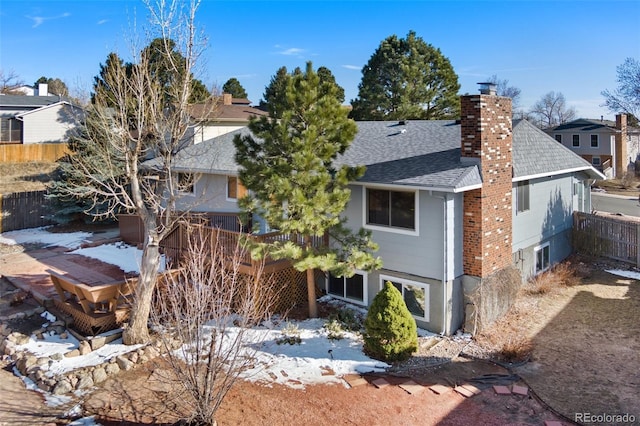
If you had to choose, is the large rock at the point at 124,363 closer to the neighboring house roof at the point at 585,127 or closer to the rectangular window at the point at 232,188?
the rectangular window at the point at 232,188

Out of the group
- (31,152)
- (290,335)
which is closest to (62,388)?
(290,335)

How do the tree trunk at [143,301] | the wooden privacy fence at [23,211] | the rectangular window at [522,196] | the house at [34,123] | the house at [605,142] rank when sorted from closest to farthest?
the tree trunk at [143,301] < the rectangular window at [522,196] < the wooden privacy fence at [23,211] < the house at [34,123] < the house at [605,142]

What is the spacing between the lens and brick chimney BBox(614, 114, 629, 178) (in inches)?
1788

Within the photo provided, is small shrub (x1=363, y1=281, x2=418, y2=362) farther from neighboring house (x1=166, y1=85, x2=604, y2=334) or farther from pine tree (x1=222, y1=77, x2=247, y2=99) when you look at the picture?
pine tree (x1=222, y1=77, x2=247, y2=99)

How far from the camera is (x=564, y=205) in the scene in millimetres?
17938

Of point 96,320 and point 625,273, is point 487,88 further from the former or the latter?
point 96,320

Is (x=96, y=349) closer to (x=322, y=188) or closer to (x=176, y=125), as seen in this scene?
(x=176, y=125)

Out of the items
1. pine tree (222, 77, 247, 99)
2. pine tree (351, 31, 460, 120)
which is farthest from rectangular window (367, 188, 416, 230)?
pine tree (222, 77, 247, 99)

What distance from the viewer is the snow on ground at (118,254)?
1672cm

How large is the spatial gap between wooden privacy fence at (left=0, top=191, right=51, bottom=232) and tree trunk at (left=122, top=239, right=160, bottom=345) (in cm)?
1603

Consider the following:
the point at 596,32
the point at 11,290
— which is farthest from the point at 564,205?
the point at 11,290

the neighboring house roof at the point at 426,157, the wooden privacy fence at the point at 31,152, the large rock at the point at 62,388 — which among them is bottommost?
the large rock at the point at 62,388

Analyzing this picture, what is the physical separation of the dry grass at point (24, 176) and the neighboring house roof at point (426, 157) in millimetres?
14684

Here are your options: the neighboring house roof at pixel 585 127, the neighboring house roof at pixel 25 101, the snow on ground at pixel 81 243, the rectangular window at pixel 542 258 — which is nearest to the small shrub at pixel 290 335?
the snow on ground at pixel 81 243
